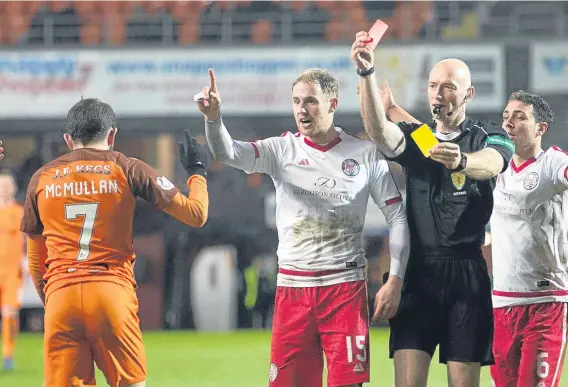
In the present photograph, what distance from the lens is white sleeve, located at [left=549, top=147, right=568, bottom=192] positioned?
6086mm

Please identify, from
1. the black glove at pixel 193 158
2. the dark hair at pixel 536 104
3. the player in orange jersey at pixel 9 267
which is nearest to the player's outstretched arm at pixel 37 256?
the black glove at pixel 193 158

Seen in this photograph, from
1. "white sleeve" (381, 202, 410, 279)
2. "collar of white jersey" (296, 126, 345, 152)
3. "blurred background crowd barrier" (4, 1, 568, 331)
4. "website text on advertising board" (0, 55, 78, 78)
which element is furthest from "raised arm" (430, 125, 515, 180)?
"website text on advertising board" (0, 55, 78, 78)

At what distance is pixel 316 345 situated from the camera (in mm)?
5535

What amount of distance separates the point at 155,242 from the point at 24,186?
2.32 m

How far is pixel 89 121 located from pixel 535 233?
2.72 metres

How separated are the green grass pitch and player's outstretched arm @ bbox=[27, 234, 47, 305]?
4758mm

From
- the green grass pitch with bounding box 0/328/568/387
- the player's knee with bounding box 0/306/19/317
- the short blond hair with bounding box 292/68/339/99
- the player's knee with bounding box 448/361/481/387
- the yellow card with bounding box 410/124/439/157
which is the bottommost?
the green grass pitch with bounding box 0/328/568/387

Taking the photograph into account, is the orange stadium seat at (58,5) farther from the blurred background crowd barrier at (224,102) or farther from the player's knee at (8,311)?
the player's knee at (8,311)

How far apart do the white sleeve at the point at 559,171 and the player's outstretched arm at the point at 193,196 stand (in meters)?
2.11

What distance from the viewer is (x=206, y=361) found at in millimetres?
12391

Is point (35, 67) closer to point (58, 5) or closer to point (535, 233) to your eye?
point (58, 5)

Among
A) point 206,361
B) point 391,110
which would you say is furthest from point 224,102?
point 391,110

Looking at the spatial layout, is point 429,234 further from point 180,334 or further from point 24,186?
point 24,186

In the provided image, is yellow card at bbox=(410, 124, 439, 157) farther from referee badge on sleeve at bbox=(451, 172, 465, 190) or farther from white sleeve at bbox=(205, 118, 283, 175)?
white sleeve at bbox=(205, 118, 283, 175)
